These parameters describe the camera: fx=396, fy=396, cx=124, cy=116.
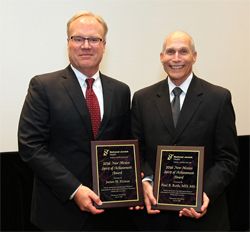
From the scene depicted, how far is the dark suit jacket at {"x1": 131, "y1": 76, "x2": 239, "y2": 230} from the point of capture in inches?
101

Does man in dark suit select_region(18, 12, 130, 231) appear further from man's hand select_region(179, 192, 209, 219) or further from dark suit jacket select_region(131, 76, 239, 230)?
man's hand select_region(179, 192, 209, 219)

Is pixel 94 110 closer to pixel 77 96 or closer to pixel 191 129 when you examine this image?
pixel 77 96

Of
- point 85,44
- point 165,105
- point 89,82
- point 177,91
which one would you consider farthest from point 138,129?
point 85,44

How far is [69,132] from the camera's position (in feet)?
8.16

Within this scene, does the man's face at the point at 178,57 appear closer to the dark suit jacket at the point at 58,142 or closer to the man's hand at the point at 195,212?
the dark suit jacket at the point at 58,142

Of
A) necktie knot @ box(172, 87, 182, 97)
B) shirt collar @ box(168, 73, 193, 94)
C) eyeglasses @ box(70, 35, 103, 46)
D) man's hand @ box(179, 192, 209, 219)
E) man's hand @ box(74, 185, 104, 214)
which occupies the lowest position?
man's hand @ box(179, 192, 209, 219)

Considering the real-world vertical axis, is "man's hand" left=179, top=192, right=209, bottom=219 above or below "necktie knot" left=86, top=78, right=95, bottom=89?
below

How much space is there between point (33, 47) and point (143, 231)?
1.79 m

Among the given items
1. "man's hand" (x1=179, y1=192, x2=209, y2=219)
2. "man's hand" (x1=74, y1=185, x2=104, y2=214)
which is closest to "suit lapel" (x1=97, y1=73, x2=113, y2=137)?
"man's hand" (x1=74, y1=185, x2=104, y2=214)

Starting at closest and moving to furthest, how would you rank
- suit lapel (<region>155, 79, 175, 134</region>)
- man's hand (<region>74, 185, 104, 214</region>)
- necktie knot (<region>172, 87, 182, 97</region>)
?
man's hand (<region>74, 185, 104, 214</region>) < suit lapel (<region>155, 79, 175, 134</region>) < necktie knot (<region>172, 87, 182, 97</region>)

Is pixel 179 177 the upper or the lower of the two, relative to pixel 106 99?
lower

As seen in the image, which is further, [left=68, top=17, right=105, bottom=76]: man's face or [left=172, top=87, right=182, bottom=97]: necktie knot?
[left=172, top=87, right=182, bottom=97]: necktie knot

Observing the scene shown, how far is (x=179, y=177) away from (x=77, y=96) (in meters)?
0.82

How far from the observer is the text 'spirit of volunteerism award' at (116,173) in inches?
94.7
